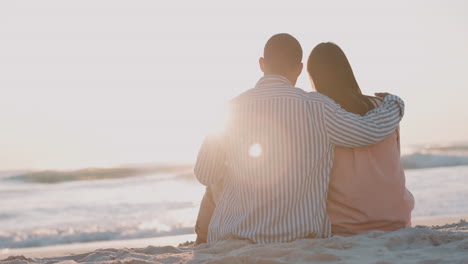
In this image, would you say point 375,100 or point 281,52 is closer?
point 281,52

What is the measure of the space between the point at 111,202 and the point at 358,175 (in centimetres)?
921

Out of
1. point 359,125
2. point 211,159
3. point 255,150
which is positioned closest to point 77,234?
point 211,159

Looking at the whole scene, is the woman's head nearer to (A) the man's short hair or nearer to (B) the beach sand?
(A) the man's short hair

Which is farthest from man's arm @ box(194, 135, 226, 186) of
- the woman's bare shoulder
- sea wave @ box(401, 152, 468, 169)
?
sea wave @ box(401, 152, 468, 169)

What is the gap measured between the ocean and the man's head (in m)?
4.75

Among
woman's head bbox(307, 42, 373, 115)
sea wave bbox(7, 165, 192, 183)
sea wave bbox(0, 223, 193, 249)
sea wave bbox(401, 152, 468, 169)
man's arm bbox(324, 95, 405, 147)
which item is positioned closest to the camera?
man's arm bbox(324, 95, 405, 147)

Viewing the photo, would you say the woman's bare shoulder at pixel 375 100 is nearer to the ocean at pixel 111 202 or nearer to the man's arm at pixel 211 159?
the man's arm at pixel 211 159

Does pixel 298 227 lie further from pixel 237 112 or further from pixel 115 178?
pixel 115 178

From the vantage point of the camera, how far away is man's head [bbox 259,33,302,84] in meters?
3.39

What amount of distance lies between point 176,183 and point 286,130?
13883 mm

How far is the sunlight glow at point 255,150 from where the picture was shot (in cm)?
327

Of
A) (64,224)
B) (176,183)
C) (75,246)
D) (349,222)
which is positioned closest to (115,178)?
(176,183)

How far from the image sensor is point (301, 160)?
3.25 meters

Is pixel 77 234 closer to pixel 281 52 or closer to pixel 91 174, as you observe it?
pixel 281 52
